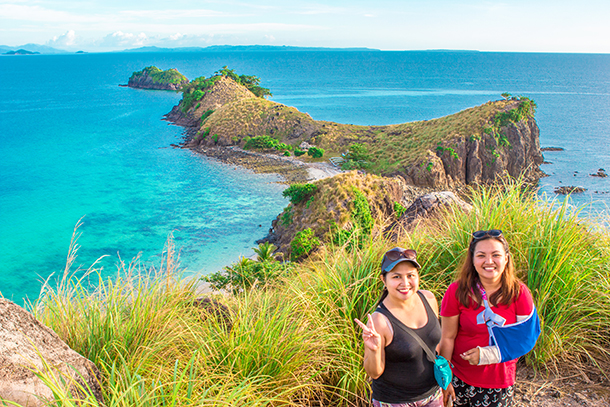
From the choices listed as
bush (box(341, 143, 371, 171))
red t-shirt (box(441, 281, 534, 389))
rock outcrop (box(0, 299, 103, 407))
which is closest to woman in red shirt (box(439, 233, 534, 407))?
red t-shirt (box(441, 281, 534, 389))

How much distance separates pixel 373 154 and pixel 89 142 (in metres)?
45.7

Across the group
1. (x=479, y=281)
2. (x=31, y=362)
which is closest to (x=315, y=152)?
(x=479, y=281)

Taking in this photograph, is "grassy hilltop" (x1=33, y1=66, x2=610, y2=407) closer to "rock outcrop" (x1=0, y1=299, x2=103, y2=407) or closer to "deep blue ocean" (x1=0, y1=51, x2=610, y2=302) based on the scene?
"rock outcrop" (x1=0, y1=299, x2=103, y2=407)

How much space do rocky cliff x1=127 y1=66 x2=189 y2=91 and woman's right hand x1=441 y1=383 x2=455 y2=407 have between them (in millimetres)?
143330

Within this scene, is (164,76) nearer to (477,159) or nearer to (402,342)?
(477,159)

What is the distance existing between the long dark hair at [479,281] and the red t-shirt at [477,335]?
0.04 meters

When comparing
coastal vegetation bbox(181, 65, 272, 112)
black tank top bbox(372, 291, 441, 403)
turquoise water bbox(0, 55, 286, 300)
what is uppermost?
coastal vegetation bbox(181, 65, 272, 112)

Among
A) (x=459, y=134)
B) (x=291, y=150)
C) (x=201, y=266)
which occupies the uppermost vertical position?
(x=459, y=134)

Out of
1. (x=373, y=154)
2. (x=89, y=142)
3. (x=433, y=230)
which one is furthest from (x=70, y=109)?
(x=433, y=230)

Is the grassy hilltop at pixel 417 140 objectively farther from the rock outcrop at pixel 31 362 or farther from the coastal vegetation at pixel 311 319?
the rock outcrop at pixel 31 362

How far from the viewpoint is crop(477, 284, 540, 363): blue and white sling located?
3.25 m

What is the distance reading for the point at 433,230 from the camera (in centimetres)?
629

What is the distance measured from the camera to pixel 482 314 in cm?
327

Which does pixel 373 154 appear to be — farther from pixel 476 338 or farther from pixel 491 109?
pixel 476 338
